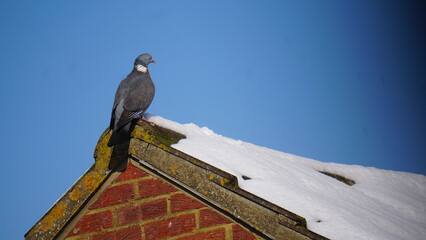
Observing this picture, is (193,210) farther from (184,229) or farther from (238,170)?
(238,170)

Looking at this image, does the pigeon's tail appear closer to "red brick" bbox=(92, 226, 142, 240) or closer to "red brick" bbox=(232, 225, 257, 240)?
"red brick" bbox=(92, 226, 142, 240)

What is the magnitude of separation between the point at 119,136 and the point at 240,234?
1147mm

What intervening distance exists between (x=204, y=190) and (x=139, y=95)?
5.78 feet

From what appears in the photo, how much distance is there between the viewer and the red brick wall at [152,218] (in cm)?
284

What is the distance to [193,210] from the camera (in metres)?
2.88

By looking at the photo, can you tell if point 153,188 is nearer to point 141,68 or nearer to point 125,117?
point 125,117

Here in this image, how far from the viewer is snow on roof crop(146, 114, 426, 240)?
Answer: 2.94 metres

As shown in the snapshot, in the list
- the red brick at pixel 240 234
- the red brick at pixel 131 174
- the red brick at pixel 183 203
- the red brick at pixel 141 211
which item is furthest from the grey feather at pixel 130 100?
the red brick at pixel 240 234

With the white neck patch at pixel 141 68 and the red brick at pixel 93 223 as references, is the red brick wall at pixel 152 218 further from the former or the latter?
the white neck patch at pixel 141 68

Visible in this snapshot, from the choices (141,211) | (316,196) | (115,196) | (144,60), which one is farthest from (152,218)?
(144,60)

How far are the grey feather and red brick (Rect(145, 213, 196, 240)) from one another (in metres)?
0.67

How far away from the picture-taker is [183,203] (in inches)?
114

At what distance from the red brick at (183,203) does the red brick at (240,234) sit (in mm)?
284

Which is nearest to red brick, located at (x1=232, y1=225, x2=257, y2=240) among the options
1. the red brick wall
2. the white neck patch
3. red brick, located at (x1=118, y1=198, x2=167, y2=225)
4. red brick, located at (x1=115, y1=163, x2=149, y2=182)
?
the red brick wall
